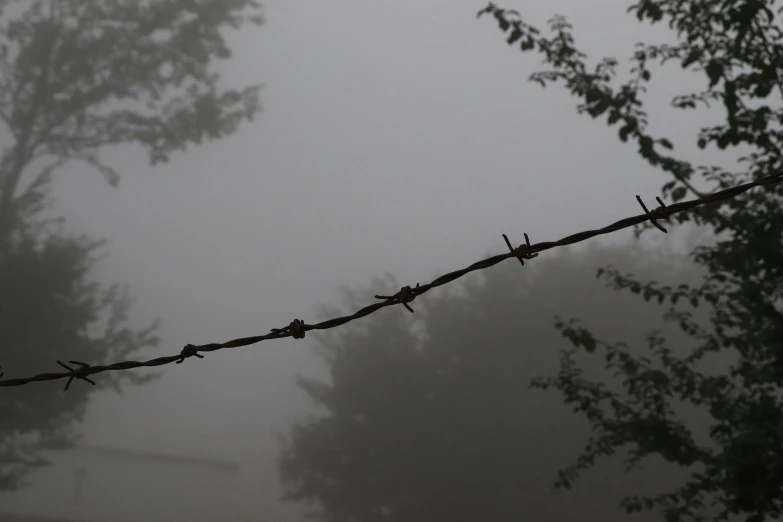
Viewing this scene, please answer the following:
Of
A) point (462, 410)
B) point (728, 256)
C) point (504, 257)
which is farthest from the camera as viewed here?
point (462, 410)

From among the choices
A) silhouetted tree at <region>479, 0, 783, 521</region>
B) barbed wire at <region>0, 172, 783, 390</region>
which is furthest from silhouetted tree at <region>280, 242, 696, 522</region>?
barbed wire at <region>0, 172, 783, 390</region>

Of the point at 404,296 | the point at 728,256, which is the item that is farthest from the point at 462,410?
the point at 404,296

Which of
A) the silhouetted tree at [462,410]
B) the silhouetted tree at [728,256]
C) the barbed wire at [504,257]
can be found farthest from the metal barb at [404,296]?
the silhouetted tree at [462,410]

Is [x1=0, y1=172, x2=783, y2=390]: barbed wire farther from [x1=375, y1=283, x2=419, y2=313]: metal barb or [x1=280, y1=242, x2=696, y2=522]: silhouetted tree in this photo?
[x1=280, y1=242, x2=696, y2=522]: silhouetted tree

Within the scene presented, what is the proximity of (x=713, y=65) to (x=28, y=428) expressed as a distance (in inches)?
233

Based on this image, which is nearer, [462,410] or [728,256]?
[728,256]

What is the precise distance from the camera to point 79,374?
4.26ft

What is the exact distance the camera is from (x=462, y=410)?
6.46m

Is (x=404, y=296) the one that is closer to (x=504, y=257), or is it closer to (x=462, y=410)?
(x=504, y=257)

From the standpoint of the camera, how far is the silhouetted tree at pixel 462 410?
19.5 feet

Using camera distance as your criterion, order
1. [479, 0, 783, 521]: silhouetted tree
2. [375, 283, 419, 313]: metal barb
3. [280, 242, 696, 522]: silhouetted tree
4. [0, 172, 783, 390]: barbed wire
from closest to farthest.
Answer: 1. [0, 172, 783, 390]: barbed wire
2. [375, 283, 419, 313]: metal barb
3. [479, 0, 783, 521]: silhouetted tree
4. [280, 242, 696, 522]: silhouetted tree

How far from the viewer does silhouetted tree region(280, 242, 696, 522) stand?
5.94 metres

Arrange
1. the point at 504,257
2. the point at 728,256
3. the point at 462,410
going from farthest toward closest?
the point at 462,410, the point at 728,256, the point at 504,257

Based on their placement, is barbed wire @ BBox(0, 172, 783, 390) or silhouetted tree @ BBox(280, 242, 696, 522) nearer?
barbed wire @ BBox(0, 172, 783, 390)
